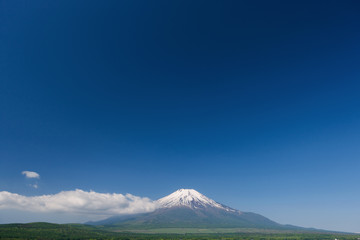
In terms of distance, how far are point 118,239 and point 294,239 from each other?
136776mm

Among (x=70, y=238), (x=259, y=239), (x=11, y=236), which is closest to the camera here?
(x=11, y=236)

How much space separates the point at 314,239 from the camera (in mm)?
179500

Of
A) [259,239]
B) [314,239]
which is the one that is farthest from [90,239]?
[314,239]

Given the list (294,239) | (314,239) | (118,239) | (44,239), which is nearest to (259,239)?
(294,239)

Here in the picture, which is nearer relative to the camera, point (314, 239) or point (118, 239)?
point (118, 239)

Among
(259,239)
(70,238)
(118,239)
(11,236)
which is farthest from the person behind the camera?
(259,239)

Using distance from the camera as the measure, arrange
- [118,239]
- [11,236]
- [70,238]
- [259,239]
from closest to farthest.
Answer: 1. [11,236]
2. [70,238]
3. [118,239]
4. [259,239]

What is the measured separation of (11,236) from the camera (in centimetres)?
12406

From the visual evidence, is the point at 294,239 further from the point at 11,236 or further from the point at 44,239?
the point at 11,236

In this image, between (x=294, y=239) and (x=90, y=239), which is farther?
(x=294, y=239)

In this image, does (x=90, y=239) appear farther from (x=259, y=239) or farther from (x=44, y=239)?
(x=259, y=239)

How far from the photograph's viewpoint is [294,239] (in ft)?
592

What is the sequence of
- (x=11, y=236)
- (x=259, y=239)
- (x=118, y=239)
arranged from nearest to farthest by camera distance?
(x=11, y=236) → (x=118, y=239) → (x=259, y=239)

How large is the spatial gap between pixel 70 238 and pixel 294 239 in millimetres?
165744
